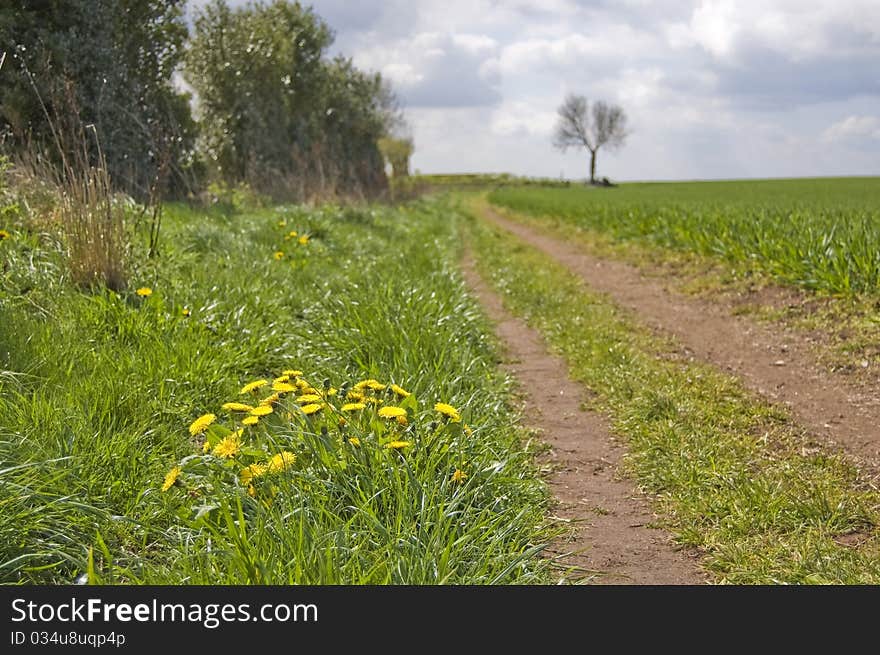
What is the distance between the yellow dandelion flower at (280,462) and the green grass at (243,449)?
1.5 inches

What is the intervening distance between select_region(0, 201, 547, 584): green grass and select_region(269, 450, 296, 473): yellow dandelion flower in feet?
0.12

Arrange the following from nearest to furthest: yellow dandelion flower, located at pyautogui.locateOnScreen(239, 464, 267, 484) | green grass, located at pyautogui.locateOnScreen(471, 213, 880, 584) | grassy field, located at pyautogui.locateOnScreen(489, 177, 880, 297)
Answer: yellow dandelion flower, located at pyautogui.locateOnScreen(239, 464, 267, 484), green grass, located at pyautogui.locateOnScreen(471, 213, 880, 584), grassy field, located at pyautogui.locateOnScreen(489, 177, 880, 297)

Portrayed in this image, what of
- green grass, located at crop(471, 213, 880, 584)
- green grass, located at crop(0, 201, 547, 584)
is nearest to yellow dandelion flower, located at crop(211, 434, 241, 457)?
green grass, located at crop(0, 201, 547, 584)

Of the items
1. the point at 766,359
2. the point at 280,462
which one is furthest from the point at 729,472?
the point at 766,359

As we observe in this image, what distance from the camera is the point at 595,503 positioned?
12.7 feet

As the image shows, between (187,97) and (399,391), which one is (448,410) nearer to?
(399,391)

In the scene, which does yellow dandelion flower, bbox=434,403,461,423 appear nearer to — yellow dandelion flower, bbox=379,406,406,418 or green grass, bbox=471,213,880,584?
yellow dandelion flower, bbox=379,406,406,418

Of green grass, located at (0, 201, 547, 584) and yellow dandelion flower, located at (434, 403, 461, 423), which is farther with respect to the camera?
yellow dandelion flower, located at (434, 403, 461, 423)

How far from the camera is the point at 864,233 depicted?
28.5 ft

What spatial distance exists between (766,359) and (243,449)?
536 cm

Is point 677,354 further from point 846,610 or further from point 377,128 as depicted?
point 377,128

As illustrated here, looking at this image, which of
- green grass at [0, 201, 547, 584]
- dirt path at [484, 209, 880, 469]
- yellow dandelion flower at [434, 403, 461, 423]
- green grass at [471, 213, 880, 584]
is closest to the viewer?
green grass at [0, 201, 547, 584]

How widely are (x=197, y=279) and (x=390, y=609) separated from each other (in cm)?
495

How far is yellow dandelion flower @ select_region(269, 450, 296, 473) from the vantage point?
308 centimetres
